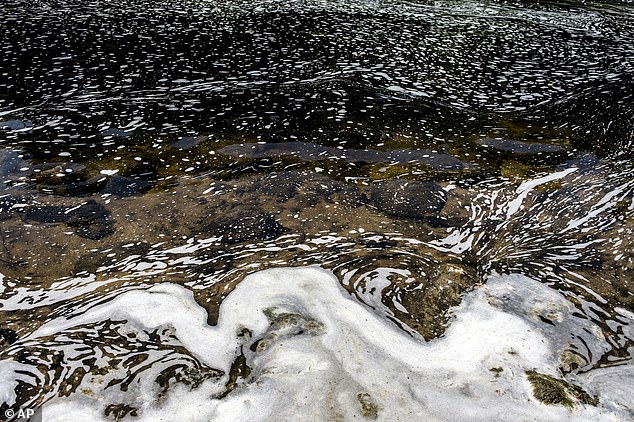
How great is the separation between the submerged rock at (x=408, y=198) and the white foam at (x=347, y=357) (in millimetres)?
1382

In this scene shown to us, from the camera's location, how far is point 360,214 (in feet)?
19.6

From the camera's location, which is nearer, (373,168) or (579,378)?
(579,378)

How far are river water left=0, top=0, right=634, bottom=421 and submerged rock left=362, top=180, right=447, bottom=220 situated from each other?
4 cm

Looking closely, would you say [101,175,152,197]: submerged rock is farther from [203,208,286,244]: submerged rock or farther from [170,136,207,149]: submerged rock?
[203,208,286,244]: submerged rock

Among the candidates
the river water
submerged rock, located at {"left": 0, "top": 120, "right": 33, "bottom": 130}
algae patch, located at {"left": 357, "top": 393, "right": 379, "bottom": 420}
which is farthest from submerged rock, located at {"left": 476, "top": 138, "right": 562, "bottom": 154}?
submerged rock, located at {"left": 0, "top": 120, "right": 33, "bottom": 130}

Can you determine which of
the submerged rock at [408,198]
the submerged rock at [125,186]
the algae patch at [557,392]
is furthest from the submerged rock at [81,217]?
the algae patch at [557,392]

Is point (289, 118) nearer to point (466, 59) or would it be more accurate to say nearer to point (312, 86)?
point (312, 86)

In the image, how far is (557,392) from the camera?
12.5ft

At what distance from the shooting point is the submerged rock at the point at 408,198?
19.7 ft

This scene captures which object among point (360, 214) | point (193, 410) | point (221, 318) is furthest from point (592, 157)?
point (193, 410)

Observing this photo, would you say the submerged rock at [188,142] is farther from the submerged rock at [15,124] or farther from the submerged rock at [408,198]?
the submerged rock at [408,198]

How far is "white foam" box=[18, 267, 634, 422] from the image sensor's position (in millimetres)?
3666

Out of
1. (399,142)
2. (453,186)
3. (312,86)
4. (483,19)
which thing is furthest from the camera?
(483,19)

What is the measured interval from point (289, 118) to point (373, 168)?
85.1 inches
